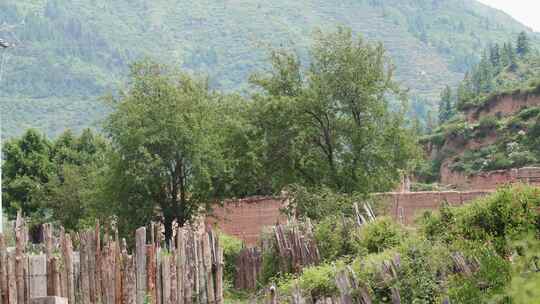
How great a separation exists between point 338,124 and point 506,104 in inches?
1482

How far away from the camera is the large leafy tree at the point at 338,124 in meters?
32.0

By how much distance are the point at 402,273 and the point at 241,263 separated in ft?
29.9

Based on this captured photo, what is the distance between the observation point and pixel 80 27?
162625 millimetres

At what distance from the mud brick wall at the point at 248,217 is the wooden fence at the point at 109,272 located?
16.3 m

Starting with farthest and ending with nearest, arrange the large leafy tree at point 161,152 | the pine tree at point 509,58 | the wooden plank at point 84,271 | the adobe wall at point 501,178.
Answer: the pine tree at point 509,58 → the adobe wall at point 501,178 → the large leafy tree at point 161,152 → the wooden plank at point 84,271

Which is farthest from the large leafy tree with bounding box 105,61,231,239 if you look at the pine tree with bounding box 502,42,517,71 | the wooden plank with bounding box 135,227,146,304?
the pine tree with bounding box 502,42,517,71

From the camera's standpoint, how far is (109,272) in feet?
48.6

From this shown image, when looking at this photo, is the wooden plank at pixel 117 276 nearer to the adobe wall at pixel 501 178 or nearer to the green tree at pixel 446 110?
the adobe wall at pixel 501 178

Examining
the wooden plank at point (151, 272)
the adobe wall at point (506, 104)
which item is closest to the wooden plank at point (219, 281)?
the wooden plank at point (151, 272)

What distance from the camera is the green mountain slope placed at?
12862cm

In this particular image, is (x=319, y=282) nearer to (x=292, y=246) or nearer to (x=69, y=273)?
(x=292, y=246)

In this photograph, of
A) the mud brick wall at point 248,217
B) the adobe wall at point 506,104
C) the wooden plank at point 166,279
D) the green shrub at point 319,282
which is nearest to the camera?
the wooden plank at point 166,279

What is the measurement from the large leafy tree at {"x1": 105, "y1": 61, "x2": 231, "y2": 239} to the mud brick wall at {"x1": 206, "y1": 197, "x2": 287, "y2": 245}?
781mm

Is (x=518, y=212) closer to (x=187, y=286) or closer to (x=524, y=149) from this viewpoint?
(x=187, y=286)
